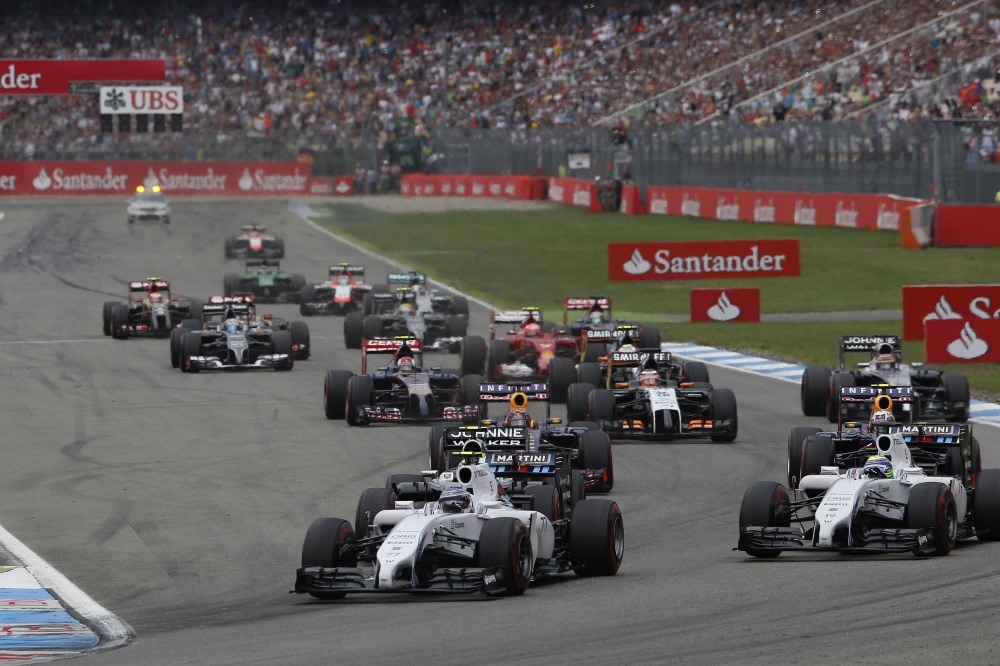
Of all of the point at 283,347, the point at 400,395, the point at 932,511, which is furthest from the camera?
the point at 283,347

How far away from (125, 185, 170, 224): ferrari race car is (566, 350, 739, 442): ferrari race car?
43.5 meters

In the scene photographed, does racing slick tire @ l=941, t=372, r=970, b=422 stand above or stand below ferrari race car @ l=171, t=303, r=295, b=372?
below

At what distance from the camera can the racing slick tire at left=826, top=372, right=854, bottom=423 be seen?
20.3 metres

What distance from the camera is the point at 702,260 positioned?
36.5 meters

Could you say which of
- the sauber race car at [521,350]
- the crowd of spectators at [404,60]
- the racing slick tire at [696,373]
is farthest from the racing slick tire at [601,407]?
the crowd of spectators at [404,60]

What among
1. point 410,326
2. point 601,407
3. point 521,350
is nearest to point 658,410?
point 601,407

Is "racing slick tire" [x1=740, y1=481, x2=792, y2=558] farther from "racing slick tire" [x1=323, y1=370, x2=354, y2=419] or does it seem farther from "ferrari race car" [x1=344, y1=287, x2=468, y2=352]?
"ferrari race car" [x1=344, y1=287, x2=468, y2=352]

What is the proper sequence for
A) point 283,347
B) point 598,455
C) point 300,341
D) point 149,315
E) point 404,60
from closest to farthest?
point 598,455 → point 283,347 → point 300,341 → point 149,315 → point 404,60

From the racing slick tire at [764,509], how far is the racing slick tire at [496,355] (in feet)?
38.9

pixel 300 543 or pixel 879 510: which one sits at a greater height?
pixel 879 510

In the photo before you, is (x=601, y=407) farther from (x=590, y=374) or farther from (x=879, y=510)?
(x=879, y=510)

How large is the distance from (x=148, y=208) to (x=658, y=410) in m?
44.5

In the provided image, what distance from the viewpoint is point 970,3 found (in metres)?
57.9

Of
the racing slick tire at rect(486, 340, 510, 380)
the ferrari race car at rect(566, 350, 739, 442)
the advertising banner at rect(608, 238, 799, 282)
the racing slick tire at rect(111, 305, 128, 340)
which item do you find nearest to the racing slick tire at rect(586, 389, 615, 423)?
the ferrari race car at rect(566, 350, 739, 442)
